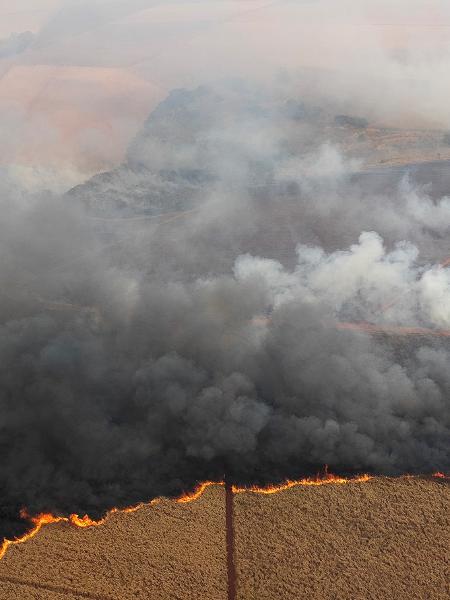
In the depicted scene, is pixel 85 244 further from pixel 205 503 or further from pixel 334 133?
pixel 334 133

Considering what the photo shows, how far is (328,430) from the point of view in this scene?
27531 mm

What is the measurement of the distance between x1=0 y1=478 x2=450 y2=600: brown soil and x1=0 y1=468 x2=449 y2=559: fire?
264 mm

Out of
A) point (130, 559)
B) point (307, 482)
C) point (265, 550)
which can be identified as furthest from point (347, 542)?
point (130, 559)

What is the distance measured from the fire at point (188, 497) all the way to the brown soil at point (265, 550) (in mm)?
264

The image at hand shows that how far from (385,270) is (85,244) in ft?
81.6

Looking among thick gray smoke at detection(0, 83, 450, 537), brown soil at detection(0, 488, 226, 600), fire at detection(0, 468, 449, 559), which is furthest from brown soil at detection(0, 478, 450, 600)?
thick gray smoke at detection(0, 83, 450, 537)

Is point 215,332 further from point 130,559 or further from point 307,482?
point 130,559

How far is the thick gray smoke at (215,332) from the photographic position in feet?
90.5

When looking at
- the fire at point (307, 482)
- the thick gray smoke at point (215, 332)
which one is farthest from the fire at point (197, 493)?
the fire at point (307, 482)

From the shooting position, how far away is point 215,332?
33.4 meters

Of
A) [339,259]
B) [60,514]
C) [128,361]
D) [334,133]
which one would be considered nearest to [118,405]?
[128,361]

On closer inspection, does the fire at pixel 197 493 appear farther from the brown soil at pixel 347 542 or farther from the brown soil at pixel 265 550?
the brown soil at pixel 347 542

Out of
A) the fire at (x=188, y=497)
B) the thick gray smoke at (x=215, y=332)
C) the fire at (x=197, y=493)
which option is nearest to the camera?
the fire at (x=188, y=497)

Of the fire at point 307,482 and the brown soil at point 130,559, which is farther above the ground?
the brown soil at point 130,559
